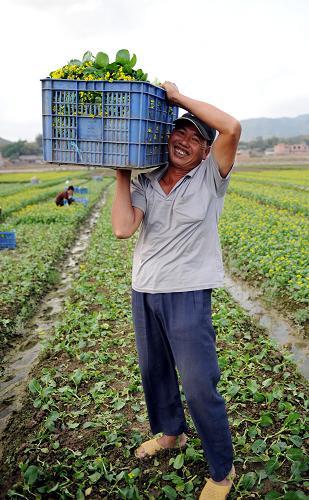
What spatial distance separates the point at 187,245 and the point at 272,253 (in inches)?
243

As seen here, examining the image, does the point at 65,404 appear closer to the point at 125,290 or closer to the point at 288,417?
the point at 288,417

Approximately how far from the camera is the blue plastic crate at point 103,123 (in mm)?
2248

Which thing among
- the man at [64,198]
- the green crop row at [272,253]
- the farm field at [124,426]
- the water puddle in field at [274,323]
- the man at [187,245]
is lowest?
the water puddle in field at [274,323]

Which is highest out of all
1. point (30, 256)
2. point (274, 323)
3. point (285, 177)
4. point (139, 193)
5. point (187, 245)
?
point (139, 193)

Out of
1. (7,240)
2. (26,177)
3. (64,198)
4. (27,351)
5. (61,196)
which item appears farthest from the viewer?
(26,177)

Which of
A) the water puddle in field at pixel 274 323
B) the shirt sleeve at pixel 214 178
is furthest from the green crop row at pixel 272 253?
the shirt sleeve at pixel 214 178

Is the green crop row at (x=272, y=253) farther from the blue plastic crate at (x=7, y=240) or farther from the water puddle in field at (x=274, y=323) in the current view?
the blue plastic crate at (x=7, y=240)

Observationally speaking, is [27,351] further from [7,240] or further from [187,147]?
[7,240]

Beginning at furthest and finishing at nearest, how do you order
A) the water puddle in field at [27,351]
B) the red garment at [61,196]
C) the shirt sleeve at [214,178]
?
the red garment at [61,196] < the water puddle in field at [27,351] < the shirt sleeve at [214,178]

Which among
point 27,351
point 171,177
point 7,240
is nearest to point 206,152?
point 171,177

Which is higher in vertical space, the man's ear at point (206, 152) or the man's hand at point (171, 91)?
the man's hand at point (171, 91)

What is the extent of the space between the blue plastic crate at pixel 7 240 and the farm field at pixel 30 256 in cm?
21

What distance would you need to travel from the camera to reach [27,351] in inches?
210

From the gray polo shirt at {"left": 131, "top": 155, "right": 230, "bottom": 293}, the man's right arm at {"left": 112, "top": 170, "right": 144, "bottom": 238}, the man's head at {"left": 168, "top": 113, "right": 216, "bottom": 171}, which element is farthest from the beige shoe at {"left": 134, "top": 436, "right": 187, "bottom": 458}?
the man's head at {"left": 168, "top": 113, "right": 216, "bottom": 171}
